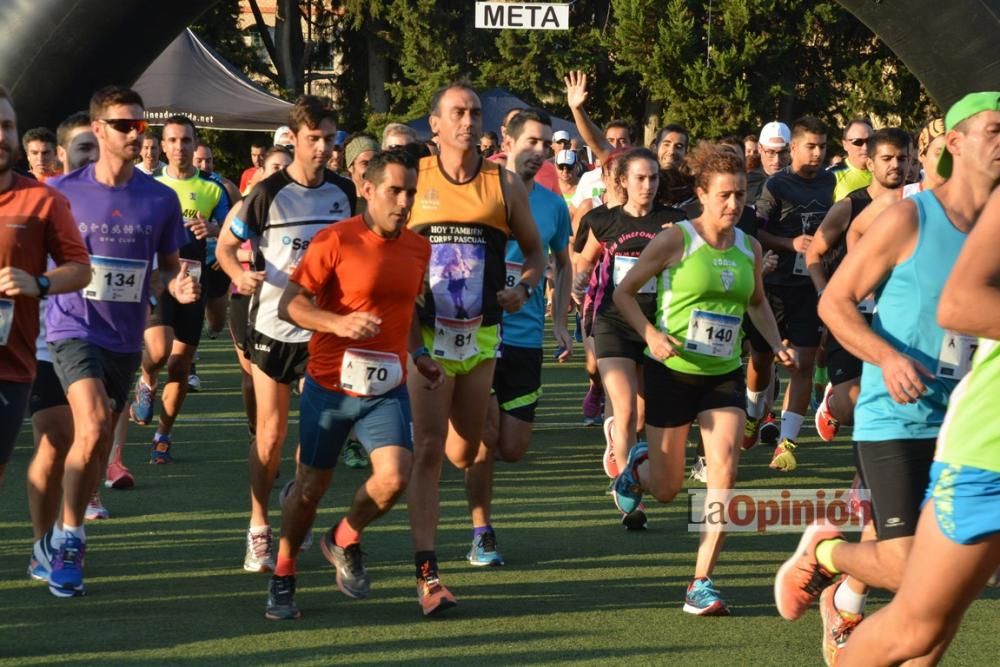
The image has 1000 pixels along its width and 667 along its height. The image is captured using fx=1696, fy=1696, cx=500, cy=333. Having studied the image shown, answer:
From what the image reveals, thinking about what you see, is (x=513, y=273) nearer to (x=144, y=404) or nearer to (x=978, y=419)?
(x=144, y=404)

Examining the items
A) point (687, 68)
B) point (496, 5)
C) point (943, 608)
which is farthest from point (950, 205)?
point (687, 68)

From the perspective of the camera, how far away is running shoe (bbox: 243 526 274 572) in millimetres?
6949

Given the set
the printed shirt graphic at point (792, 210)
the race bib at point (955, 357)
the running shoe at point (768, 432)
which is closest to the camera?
the race bib at point (955, 357)

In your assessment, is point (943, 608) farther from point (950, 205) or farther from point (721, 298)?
point (721, 298)

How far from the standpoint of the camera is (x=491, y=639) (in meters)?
5.84

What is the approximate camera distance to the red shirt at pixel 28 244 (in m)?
5.66

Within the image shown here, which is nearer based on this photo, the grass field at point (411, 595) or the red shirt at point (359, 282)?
the grass field at point (411, 595)

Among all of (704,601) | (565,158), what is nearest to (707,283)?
(704,601)

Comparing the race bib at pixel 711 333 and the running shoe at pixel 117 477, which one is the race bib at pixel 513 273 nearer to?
the race bib at pixel 711 333

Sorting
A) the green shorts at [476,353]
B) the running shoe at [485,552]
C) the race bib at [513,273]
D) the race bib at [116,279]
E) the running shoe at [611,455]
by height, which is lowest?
the running shoe at [485,552]

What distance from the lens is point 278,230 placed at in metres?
7.01

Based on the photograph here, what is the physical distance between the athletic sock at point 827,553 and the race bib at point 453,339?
1.86 metres

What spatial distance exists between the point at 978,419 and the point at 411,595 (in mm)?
3175

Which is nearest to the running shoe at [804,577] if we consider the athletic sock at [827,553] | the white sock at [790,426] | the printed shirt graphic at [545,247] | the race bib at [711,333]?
the athletic sock at [827,553]
